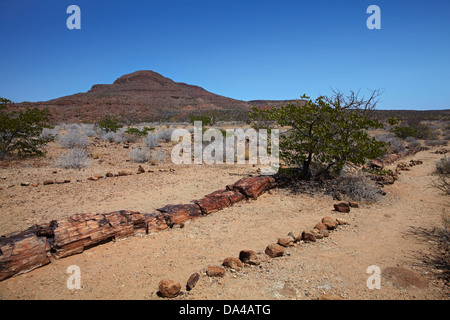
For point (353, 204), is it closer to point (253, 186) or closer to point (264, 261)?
point (253, 186)

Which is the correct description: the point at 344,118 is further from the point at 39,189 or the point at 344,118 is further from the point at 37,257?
the point at 39,189

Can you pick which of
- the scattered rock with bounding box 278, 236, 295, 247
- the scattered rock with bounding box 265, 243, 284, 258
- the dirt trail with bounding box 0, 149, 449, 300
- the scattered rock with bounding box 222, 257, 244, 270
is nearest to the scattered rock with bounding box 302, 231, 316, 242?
the dirt trail with bounding box 0, 149, 449, 300

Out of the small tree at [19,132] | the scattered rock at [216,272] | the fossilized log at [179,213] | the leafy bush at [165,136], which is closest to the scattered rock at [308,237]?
the scattered rock at [216,272]

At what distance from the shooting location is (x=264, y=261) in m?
3.54

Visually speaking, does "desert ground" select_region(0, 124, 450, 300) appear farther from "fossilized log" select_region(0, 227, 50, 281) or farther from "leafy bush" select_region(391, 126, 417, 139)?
"leafy bush" select_region(391, 126, 417, 139)

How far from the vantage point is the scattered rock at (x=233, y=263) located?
133 inches

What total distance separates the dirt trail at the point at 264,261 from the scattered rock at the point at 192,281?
7 cm

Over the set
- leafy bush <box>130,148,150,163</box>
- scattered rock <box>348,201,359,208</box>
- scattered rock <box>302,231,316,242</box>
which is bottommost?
scattered rock <box>302,231,316,242</box>

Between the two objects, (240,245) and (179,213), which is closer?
(240,245)

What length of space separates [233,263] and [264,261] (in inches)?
18.9

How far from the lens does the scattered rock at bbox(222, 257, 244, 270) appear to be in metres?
3.37

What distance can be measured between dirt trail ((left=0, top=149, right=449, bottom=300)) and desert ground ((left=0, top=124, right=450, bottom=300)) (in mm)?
14

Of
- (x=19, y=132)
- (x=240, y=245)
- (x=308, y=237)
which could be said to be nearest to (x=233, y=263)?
(x=240, y=245)
